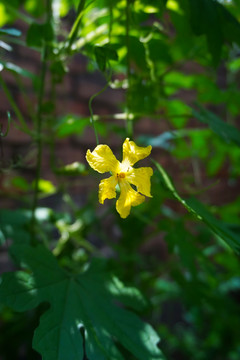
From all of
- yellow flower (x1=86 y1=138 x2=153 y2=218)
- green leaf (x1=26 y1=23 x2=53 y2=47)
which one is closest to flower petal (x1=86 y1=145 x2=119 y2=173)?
yellow flower (x1=86 y1=138 x2=153 y2=218)

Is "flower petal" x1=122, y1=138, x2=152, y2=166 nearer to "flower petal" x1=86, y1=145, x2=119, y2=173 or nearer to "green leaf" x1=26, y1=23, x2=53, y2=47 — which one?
"flower petal" x1=86, y1=145, x2=119, y2=173

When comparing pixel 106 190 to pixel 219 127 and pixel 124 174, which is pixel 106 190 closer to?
pixel 124 174

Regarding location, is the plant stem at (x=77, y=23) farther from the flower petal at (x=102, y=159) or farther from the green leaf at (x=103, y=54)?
the flower petal at (x=102, y=159)

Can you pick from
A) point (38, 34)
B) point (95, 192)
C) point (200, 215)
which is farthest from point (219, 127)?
point (95, 192)

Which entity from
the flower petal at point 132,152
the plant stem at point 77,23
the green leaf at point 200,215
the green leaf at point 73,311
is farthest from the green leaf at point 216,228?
the plant stem at point 77,23

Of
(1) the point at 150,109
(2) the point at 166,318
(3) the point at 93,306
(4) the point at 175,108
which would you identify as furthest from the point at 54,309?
(2) the point at 166,318

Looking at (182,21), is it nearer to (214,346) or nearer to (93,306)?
(93,306)

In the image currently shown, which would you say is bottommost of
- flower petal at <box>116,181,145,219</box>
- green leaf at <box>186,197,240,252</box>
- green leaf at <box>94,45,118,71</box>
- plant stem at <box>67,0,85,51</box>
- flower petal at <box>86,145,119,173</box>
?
green leaf at <box>186,197,240,252</box>
